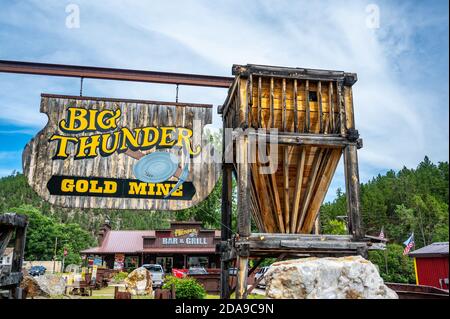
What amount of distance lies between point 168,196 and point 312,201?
523 cm

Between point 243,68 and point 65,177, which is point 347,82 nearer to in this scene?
point 243,68

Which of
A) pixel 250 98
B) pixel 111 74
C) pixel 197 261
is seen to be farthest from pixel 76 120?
pixel 197 261

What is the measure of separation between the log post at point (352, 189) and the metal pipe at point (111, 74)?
5.10 meters

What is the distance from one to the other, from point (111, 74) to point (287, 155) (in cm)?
668

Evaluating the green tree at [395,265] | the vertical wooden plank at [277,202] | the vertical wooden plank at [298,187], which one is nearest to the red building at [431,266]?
the vertical wooden plank at [298,187]

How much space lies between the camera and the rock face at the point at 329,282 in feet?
27.5

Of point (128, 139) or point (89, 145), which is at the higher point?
point (128, 139)

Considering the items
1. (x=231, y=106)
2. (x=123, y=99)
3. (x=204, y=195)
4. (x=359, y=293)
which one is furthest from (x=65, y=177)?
(x=359, y=293)

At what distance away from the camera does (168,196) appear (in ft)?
43.5

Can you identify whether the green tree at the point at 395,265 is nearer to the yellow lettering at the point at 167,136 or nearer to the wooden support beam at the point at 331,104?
the wooden support beam at the point at 331,104

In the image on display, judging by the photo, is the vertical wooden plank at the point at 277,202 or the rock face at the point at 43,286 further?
the rock face at the point at 43,286

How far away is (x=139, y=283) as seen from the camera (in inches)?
867

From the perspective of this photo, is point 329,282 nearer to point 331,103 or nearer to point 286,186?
point 286,186

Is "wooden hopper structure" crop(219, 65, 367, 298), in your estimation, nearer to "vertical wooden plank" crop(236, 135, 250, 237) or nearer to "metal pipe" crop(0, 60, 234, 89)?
"vertical wooden plank" crop(236, 135, 250, 237)
